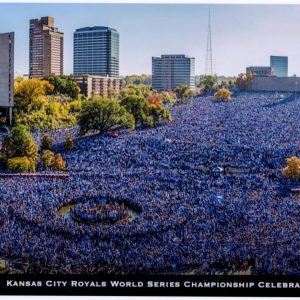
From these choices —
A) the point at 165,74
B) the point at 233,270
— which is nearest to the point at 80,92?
the point at 165,74

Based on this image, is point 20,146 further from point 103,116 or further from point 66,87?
point 66,87

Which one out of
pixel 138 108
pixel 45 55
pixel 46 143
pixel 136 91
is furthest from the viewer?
pixel 45 55

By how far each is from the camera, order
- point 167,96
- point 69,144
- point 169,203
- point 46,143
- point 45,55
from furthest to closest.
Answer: point 45,55
point 167,96
point 69,144
point 46,143
point 169,203

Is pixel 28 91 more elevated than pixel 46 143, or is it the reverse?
pixel 28 91

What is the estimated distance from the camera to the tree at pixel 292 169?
15.0 meters

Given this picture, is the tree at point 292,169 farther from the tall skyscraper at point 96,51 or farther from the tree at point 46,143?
the tree at point 46,143

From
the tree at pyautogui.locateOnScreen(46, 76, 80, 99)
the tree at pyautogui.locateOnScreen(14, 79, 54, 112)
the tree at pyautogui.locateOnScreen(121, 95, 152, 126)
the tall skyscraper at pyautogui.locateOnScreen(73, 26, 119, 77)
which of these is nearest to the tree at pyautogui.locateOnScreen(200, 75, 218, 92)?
the tree at pyautogui.locateOnScreen(121, 95, 152, 126)

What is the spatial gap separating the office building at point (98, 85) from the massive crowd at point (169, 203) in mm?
2391

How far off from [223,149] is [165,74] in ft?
28.0

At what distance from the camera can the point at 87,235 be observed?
12.7 meters

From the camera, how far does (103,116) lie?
17406mm

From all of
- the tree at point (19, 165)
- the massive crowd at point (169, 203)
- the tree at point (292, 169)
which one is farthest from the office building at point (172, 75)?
the tree at point (19, 165)

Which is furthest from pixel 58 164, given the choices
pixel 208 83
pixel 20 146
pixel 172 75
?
pixel 172 75

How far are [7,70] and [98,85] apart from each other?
19.3ft
